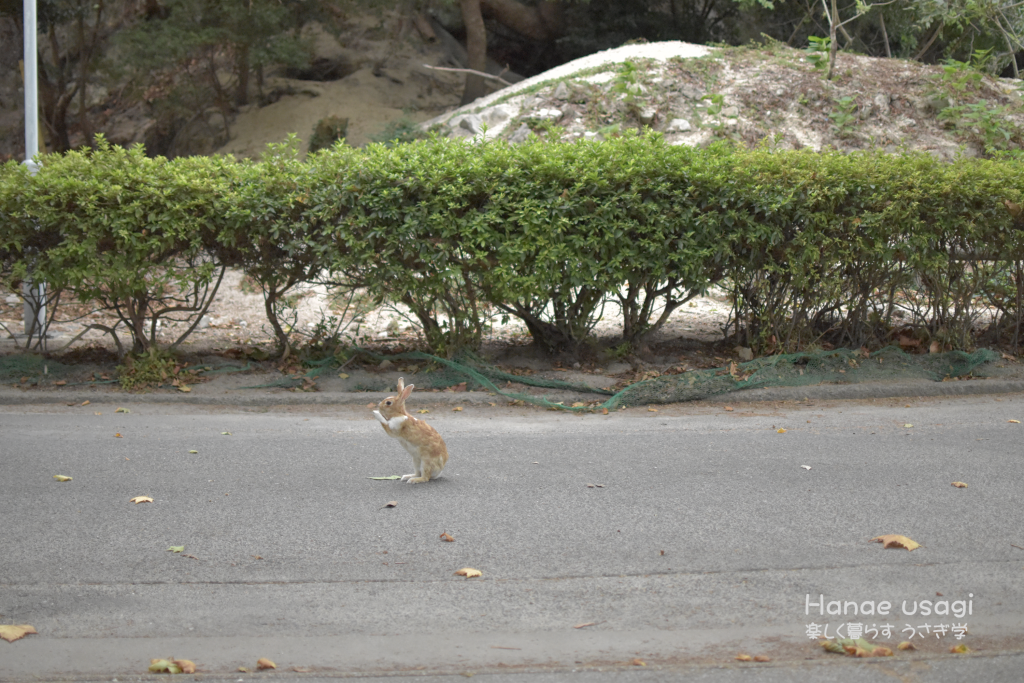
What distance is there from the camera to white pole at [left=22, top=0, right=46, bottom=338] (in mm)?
8602

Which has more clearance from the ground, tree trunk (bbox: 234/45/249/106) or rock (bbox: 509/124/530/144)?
Answer: tree trunk (bbox: 234/45/249/106)

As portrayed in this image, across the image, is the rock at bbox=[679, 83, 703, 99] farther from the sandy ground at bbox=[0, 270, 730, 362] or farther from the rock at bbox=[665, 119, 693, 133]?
the sandy ground at bbox=[0, 270, 730, 362]

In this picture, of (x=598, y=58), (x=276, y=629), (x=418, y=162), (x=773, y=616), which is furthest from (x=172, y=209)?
(x=598, y=58)

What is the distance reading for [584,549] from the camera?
427 cm

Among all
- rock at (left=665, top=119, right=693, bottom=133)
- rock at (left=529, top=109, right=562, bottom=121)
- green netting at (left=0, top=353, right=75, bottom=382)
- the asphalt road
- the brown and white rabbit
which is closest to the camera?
the asphalt road

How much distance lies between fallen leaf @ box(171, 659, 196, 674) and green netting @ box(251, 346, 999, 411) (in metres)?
4.73

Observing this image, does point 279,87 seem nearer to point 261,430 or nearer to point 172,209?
point 172,209

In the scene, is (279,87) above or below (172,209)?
above

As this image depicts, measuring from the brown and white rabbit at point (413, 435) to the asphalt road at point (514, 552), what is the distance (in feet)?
0.36

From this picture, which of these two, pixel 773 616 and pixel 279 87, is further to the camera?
pixel 279 87

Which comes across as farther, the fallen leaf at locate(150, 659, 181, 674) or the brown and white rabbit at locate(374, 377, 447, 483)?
the brown and white rabbit at locate(374, 377, 447, 483)

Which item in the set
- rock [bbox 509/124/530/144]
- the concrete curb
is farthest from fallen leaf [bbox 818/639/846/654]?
rock [bbox 509/124/530/144]

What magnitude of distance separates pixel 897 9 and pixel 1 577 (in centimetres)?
2323

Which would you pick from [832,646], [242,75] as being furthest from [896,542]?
[242,75]
